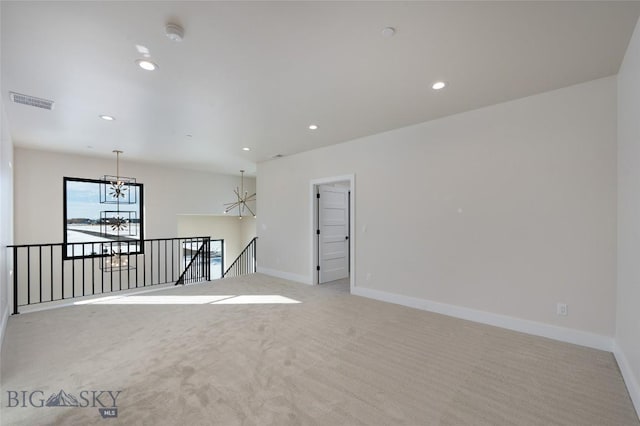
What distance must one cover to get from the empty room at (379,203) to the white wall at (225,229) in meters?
5.69

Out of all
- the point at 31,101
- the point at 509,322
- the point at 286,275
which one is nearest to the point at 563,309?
the point at 509,322

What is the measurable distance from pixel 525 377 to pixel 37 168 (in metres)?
8.79

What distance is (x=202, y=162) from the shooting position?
730 cm

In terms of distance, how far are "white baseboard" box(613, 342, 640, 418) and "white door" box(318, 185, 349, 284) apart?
4.33m

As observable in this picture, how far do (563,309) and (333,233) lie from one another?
404 centimetres

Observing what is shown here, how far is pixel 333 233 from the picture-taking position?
6395mm

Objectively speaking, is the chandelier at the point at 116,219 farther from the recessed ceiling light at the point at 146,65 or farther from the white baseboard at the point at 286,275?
the recessed ceiling light at the point at 146,65

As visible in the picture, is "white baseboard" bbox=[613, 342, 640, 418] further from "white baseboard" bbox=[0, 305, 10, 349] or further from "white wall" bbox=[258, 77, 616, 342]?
"white baseboard" bbox=[0, 305, 10, 349]

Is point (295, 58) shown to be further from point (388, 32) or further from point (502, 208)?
point (502, 208)

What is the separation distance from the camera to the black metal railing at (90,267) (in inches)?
233

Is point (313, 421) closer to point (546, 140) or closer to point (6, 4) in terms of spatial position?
point (6, 4)

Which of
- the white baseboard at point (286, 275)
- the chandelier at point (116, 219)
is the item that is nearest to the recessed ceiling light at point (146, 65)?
the white baseboard at point (286, 275)

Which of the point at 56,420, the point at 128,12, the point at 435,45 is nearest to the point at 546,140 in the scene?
the point at 435,45

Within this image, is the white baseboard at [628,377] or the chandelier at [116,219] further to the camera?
the chandelier at [116,219]
